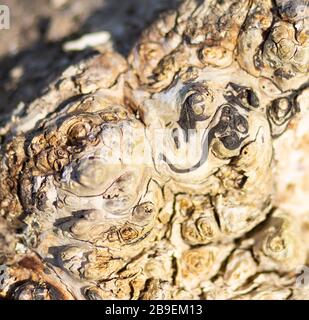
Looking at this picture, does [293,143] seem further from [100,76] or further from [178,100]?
[100,76]

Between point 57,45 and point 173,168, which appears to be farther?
point 57,45

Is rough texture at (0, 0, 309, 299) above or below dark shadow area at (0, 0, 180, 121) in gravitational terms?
below

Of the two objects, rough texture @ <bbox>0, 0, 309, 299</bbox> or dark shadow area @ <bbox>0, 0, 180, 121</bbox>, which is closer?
rough texture @ <bbox>0, 0, 309, 299</bbox>

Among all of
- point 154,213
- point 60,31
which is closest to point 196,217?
point 154,213

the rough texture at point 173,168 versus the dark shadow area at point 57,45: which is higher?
the dark shadow area at point 57,45

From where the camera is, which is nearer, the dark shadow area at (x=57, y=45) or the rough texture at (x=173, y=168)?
the rough texture at (x=173, y=168)

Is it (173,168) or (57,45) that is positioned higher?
(57,45)
